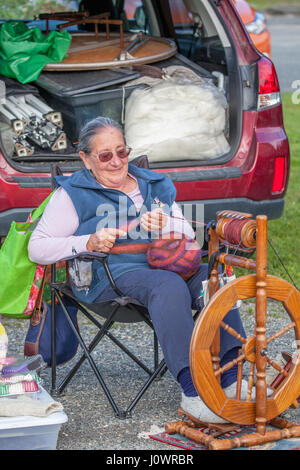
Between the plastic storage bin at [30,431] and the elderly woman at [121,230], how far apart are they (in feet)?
1.52

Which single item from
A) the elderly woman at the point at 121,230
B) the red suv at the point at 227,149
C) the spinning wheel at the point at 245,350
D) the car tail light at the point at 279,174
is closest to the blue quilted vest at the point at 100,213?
the elderly woman at the point at 121,230

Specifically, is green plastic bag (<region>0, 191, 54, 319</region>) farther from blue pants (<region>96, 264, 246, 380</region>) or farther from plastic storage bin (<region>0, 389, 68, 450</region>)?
plastic storage bin (<region>0, 389, 68, 450</region>)

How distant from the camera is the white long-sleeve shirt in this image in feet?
11.2

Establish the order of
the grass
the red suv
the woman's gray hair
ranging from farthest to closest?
the grass, the red suv, the woman's gray hair

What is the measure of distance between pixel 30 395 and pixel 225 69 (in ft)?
9.18

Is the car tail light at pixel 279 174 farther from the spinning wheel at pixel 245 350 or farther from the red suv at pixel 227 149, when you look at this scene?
the spinning wheel at pixel 245 350

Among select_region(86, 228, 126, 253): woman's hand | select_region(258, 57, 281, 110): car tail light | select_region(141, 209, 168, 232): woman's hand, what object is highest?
select_region(258, 57, 281, 110): car tail light

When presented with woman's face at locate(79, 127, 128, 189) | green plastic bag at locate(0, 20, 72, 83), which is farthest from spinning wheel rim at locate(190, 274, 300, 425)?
green plastic bag at locate(0, 20, 72, 83)

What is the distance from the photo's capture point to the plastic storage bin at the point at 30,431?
2.92 m

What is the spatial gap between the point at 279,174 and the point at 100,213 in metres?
1.67

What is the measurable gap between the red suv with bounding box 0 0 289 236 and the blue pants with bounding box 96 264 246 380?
1.38m

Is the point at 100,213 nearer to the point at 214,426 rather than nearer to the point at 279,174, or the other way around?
the point at 214,426

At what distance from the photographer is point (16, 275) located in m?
3.49
